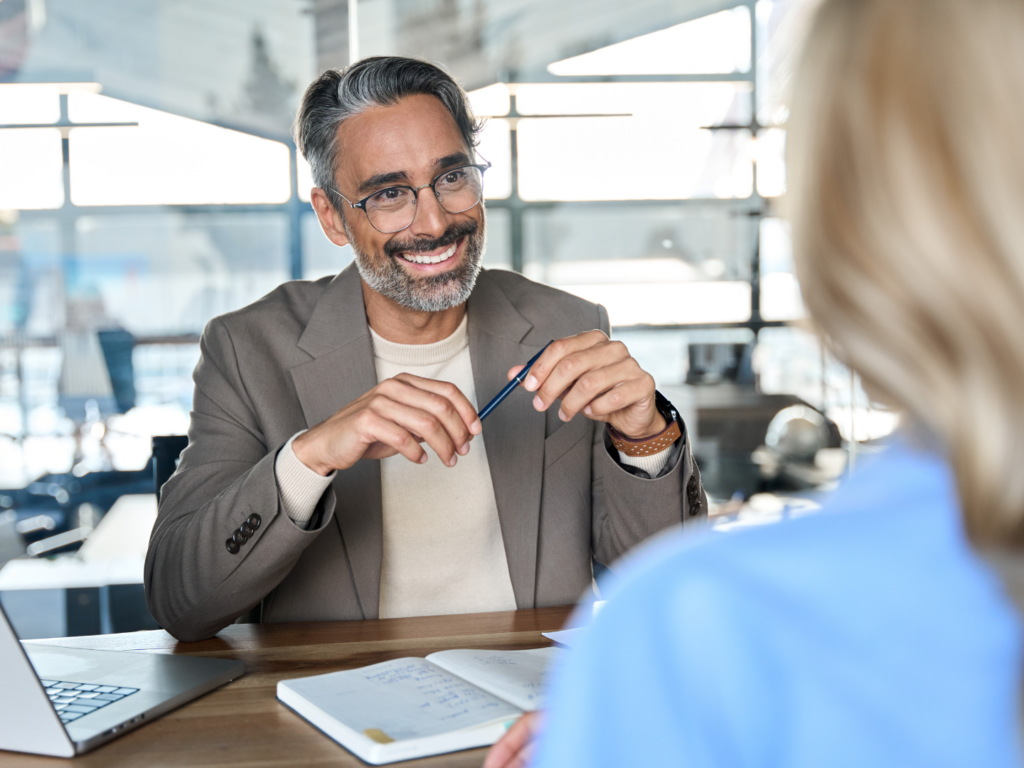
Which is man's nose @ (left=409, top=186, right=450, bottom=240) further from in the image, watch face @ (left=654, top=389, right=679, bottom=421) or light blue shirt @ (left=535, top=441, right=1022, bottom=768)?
light blue shirt @ (left=535, top=441, right=1022, bottom=768)

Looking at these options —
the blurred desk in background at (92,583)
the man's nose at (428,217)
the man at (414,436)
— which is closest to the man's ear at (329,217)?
the man at (414,436)

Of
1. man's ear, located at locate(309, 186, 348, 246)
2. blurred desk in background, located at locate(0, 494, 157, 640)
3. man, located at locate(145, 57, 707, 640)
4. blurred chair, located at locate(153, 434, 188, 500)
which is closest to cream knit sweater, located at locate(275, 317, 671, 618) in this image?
man, located at locate(145, 57, 707, 640)

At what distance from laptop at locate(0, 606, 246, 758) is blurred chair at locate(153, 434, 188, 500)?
1.70 feet

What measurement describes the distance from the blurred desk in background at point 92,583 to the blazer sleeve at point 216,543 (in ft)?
8.10

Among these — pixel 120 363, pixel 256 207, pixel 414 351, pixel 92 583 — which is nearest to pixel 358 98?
pixel 414 351

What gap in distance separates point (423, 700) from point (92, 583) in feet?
10.5

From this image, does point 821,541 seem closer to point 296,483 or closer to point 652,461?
point 296,483

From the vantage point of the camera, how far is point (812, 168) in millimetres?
395

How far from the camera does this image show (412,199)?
1711 mm

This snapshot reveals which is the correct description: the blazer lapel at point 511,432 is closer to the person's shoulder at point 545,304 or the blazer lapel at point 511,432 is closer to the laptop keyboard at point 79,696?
the person's shoulder at point 545,304

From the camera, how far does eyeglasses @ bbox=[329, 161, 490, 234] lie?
1.71 metres

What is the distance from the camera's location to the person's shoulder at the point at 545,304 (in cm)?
186

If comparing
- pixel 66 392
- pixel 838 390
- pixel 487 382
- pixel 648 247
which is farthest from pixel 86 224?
pixel 838 390

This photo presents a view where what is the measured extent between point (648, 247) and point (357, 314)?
2.61m
